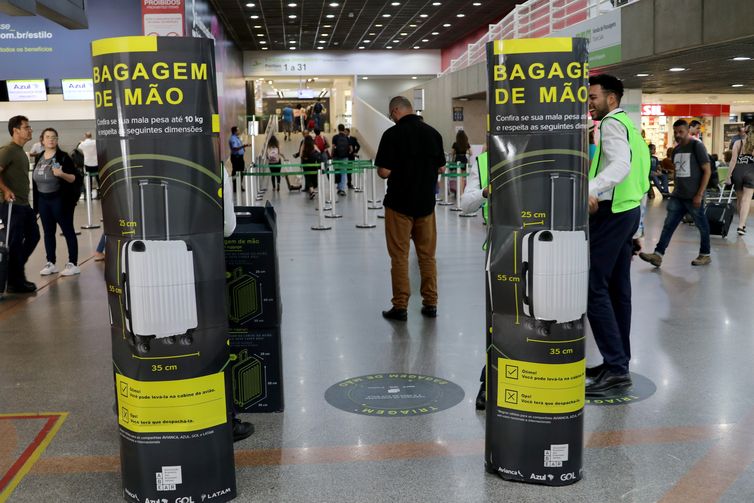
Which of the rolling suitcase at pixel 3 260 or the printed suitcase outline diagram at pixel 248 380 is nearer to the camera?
the printed suitcase outline diagram at pixel 248 380

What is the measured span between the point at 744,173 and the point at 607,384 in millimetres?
8303

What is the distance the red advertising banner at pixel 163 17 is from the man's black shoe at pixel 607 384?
11.4 m

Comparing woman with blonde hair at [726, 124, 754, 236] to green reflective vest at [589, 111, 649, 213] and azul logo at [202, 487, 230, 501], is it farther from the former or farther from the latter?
azul logo at [202, 487, 230, 501]

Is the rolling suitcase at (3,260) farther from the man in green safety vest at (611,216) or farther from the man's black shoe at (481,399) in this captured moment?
the man in green safety vest at (611,216)

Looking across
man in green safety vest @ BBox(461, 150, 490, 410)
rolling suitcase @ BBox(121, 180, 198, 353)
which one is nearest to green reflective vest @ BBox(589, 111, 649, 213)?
man in green safety vest @ BBox(461, 150, 490, 410)

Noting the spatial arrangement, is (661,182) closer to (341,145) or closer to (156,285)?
(341,145)

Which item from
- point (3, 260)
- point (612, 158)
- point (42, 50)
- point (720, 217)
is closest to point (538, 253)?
point (612, 158)

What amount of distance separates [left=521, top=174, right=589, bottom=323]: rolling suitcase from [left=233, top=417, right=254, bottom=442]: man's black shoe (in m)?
1.57

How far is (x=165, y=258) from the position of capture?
2918mm

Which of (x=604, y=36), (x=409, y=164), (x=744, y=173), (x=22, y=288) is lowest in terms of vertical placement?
(x=22, y=288)

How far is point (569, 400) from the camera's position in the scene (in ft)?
10.5

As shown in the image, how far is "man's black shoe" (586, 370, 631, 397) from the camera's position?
4.40 m

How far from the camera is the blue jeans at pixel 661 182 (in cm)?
1800

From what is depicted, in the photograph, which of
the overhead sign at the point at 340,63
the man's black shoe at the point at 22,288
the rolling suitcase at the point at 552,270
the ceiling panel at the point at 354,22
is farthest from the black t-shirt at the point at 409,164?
the overhead sign at the point at 340,63
